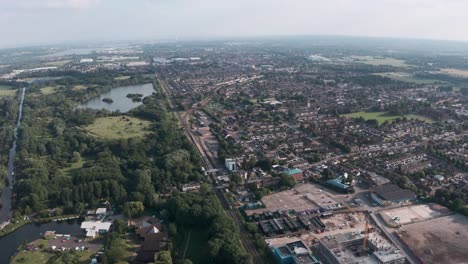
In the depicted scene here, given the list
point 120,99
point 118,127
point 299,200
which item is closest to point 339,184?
point 299,200

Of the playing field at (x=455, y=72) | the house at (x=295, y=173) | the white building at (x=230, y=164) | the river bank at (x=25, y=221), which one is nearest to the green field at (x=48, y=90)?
the river bank at (x=25, y=221)

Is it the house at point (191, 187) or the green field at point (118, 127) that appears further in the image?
the green field at point (118, 127)

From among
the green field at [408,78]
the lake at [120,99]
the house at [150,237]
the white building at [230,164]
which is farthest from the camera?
the green field at [408,78]

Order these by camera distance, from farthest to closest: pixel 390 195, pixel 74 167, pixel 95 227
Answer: pixel 74 167 < pixel 390 195 < pixel 95 227

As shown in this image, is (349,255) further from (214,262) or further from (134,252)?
(134,252)

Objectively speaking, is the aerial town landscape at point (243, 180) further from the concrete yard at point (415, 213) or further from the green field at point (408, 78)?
the green field at point (408, 78)

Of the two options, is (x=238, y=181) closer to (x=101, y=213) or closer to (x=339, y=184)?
(x=339, y=184)

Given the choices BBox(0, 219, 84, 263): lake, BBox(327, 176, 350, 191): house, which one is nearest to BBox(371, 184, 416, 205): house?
BBox(327, 176, 350, 191): house
